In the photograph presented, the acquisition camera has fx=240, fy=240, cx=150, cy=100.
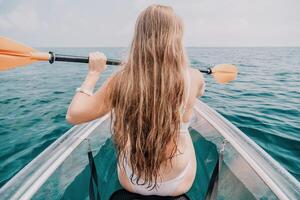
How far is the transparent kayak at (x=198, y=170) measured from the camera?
162 centimetres

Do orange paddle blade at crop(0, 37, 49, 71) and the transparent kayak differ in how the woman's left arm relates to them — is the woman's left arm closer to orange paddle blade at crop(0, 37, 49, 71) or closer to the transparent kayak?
the transparent kayak

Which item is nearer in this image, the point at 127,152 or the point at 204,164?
the point at 127,152

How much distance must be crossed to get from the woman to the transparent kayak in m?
0.69

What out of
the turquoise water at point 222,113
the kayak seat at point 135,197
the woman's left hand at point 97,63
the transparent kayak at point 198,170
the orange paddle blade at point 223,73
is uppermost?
the woman's left hand at point 97,63

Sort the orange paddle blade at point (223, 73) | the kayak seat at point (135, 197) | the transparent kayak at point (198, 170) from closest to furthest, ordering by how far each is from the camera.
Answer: the kayak seat at point (135, 197) → the transparent kayak at point (198, 170) → the orange paddle blade at point (223, 73)

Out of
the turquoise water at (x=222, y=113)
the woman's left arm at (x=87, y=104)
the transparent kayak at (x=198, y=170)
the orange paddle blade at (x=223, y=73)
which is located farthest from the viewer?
the turquoise water at (x=222, y=113)

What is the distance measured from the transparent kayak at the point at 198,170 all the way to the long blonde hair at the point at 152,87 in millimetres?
808

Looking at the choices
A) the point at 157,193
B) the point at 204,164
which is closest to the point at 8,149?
the point at 204,164

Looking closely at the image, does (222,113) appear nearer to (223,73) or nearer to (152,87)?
(223,73)

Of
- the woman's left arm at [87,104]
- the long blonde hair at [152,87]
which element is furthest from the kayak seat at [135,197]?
the woman's left arm at [87,104]

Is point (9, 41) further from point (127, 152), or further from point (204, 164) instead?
point (204, 164)

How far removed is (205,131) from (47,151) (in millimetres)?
1705

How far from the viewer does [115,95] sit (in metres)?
1.24

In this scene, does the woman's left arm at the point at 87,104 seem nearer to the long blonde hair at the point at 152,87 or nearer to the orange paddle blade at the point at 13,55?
the long blonde hair at the point at 152,87
